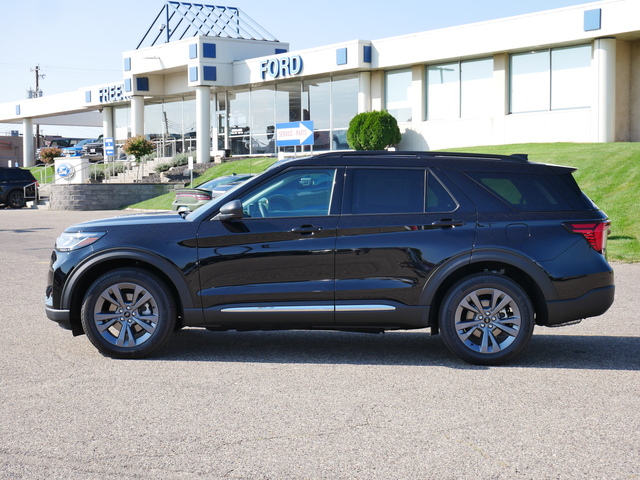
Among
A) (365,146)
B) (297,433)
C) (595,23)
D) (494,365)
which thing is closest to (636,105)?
(595,23)

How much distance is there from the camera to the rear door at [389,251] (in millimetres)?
7059

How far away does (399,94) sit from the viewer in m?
38.0

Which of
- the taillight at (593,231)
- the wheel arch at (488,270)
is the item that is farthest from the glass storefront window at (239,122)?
the taillight at (593,231)

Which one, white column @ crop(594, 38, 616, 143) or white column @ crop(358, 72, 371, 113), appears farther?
white column @ crop(358, 72, 371, 113)

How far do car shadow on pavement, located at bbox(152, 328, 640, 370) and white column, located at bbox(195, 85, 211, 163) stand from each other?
38.1 meters

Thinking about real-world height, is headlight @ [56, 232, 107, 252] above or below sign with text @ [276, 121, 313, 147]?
below

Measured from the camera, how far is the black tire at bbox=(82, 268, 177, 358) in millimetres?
7145

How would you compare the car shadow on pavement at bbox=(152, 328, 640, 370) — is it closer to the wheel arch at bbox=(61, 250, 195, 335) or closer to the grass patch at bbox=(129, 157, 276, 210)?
the wheel arch at bbox=(61, 250, 195, 335)

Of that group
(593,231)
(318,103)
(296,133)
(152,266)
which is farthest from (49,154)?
(593,231)

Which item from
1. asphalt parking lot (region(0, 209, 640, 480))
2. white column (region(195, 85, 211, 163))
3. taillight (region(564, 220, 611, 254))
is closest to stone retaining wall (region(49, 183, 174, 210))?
white column (region(195, 85, 211, 163))

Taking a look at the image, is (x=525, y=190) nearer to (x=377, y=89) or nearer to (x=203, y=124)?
(x=377, y=89)

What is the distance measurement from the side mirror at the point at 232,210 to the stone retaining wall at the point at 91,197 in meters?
32.6

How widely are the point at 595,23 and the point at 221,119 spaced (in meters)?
24.3

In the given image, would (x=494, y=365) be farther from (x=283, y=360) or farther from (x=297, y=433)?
(x=297, y=433)
